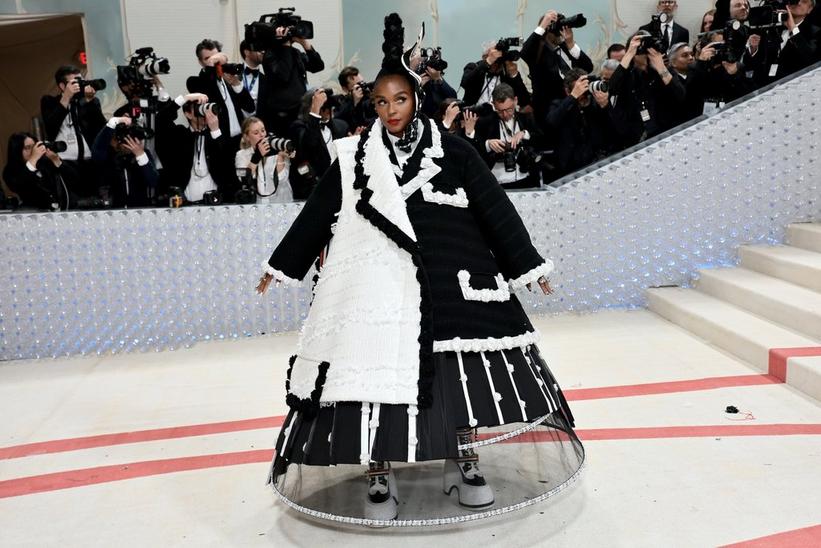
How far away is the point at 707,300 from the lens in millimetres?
5250

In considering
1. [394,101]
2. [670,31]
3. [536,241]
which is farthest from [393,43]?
[670,31]

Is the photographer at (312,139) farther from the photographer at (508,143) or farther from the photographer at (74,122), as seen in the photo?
the photographer at (74,122)

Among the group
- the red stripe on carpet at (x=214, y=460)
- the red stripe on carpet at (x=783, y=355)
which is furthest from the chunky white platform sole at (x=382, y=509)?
the red stripe on carpet at (x=783, y=355)

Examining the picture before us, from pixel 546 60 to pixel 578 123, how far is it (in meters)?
0.64

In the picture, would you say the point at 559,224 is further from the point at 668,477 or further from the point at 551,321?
the point at 668,477

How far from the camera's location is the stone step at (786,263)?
4805mm

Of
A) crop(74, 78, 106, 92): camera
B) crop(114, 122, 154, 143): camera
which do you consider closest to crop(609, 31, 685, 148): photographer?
crop(114, 122, 154, 143): camera

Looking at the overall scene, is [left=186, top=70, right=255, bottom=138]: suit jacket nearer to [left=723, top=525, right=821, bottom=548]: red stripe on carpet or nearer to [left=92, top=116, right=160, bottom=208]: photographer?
[left=92, top=116, right=160, bottom=208]: photographer

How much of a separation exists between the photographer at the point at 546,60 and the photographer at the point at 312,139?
151 centimetres

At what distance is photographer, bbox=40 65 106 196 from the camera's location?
564 centimetres

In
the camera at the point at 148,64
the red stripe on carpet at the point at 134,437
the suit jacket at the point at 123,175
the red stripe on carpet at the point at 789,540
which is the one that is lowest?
the red stripe on carpet at the point at 134,437

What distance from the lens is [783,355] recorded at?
13.3ft

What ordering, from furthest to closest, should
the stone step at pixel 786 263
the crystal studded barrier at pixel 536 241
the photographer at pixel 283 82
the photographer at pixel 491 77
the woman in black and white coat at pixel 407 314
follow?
the photographer at pixel 491 77
the photographer at pixel 283 82
the crystal studded barrier at pixel 536 241
the stone step at pixel 786 263
the woman in black and white coat at pixel 407 314

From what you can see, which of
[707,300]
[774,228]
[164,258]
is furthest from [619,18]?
[164,258]
